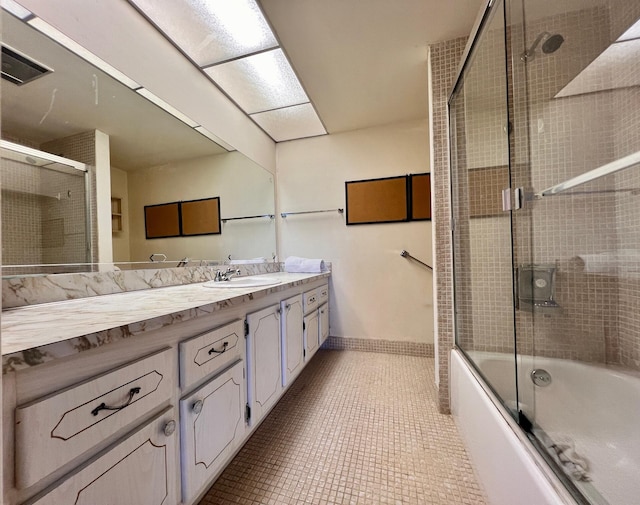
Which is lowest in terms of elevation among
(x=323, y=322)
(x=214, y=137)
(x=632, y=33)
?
(x=323, y=322)

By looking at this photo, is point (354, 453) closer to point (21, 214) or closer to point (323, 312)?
point (323, 312)

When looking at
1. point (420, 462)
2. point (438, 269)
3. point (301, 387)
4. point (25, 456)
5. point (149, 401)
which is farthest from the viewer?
point (301, 387)

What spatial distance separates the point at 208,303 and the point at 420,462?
1.21m

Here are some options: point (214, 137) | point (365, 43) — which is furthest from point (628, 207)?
point (214, 137)

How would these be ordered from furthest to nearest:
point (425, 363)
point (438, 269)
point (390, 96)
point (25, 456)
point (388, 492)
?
point (425, 363)
point (390, 96)
point (438, 269)
point (388, 492)
point (25, 456)

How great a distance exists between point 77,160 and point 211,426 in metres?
1.15

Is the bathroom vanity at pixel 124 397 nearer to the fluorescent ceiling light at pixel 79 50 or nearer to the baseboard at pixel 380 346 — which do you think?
the fluorescent ceiling light at pixel 79 50

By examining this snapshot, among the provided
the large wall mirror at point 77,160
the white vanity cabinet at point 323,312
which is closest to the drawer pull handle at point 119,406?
the large wall mirror at point 77,160

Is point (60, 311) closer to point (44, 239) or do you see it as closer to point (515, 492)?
point (44, 239)

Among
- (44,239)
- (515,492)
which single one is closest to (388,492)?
(515,492)

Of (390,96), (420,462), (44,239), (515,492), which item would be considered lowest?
(420,462)

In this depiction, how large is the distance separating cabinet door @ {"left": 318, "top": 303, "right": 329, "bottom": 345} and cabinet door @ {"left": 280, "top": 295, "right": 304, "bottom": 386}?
0.49 meters

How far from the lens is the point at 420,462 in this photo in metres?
1.22

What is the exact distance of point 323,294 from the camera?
2.42 metres
